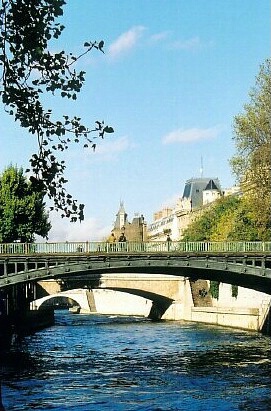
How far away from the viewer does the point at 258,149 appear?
4362 centimetres

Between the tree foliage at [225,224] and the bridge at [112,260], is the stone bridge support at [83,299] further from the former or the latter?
the bridge at [112,260]

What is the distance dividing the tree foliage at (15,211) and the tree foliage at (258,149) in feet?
47.3

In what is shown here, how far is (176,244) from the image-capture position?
43219 millimetres

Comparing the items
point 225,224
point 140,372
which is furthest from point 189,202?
point 140,372

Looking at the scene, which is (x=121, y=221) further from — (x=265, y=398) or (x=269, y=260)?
(x=265, y=398)

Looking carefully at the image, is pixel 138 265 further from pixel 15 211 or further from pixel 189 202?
pixel 189 202

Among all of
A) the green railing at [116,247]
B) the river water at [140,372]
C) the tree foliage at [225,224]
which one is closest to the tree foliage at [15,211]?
the river water at [140,372]

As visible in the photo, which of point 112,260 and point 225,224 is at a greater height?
point 225,224

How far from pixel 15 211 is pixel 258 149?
58.1 ft

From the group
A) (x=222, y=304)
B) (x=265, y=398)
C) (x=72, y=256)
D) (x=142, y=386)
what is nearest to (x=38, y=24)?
(x=265, y=398)

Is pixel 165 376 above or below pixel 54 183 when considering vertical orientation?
below

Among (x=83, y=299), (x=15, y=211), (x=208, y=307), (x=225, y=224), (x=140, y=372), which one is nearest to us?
(x=140, y=372)

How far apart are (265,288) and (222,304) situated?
73.8ft

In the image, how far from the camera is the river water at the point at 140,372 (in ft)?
84.5
